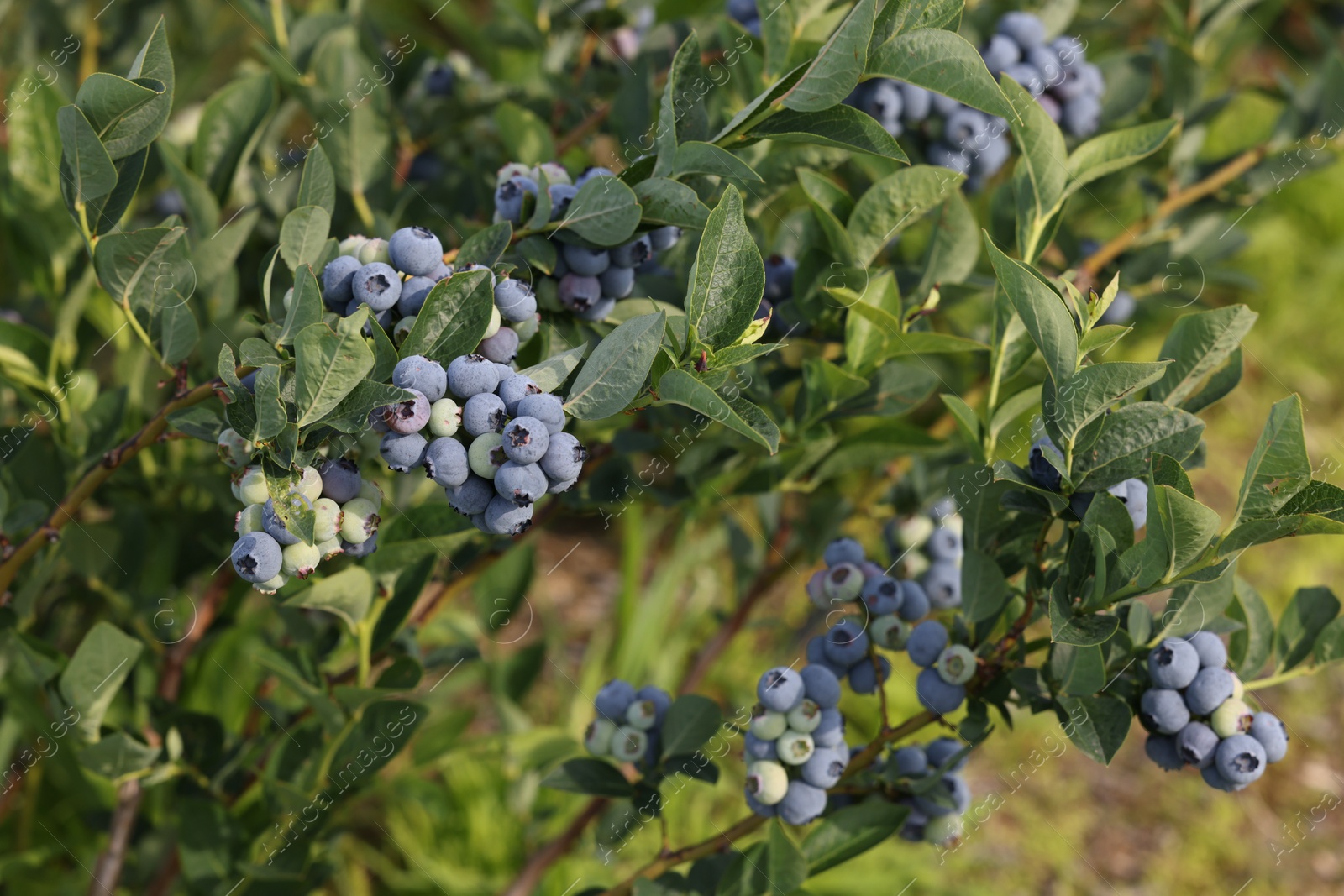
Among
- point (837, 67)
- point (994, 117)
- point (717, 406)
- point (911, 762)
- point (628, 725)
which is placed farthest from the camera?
point (994, 117)

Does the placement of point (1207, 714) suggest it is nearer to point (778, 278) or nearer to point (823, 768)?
point (823, 768)

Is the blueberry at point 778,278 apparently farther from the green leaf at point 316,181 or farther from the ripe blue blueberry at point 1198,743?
the ripe blue blueberry at point 1198,743

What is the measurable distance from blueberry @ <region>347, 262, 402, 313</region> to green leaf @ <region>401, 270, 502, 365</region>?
0.05 meters

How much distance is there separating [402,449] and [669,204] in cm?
35

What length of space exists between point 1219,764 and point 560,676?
270 centimetres

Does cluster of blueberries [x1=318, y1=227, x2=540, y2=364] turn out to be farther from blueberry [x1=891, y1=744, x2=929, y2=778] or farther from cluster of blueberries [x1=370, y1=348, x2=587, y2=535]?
blueberry [x1=891, y1=744, x2=929, y2=778]

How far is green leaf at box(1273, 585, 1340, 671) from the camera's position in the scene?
50.6 inches

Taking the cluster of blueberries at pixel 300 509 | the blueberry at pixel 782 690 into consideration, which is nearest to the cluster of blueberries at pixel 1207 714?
the blueberry at pixel 782 690

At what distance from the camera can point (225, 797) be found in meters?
1.68

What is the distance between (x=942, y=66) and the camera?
3.25ft

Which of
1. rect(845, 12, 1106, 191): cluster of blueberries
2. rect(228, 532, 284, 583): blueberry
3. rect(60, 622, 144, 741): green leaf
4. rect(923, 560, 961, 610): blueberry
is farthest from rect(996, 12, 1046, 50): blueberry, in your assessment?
rect(60, 622, 144, 741): green leaf

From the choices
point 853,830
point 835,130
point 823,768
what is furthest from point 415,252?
point 853,830

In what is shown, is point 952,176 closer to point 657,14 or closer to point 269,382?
point 269,382

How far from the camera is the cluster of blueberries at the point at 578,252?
1.14 meters
